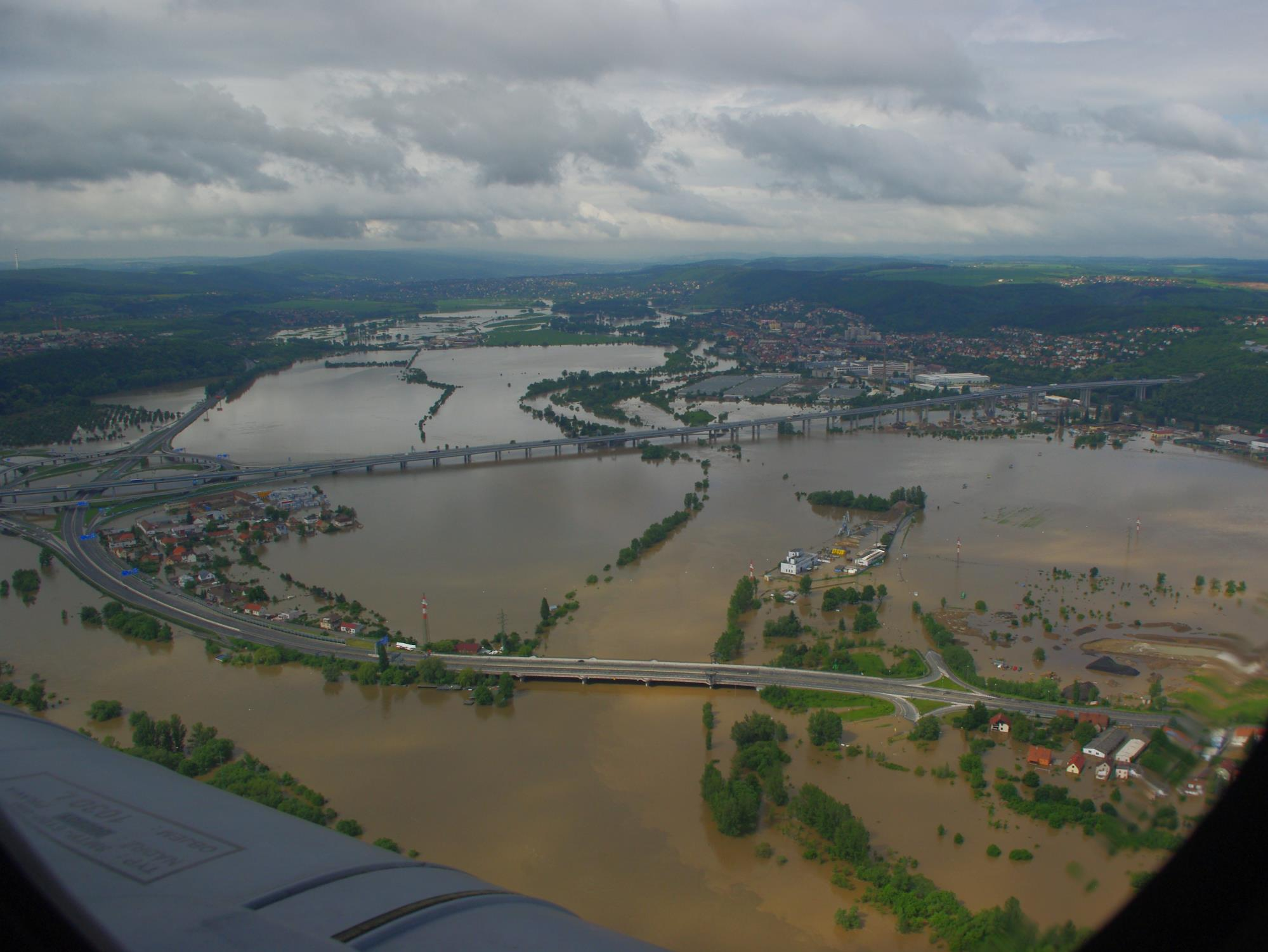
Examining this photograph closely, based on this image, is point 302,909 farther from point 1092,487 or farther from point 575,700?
point 1092,487

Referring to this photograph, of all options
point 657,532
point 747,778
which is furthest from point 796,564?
point 747,778

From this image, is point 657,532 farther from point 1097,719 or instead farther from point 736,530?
point 1097,719

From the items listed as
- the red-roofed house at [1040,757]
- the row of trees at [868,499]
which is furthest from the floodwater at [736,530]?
the red-roofed house at [1040,757]

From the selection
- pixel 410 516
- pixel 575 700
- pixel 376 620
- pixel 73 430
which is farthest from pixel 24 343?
pixel 575 700

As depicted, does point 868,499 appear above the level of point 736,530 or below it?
above

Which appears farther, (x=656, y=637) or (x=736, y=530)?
(x=736, y=530)

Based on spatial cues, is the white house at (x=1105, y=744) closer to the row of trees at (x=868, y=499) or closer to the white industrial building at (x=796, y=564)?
the white industrial building at (x=796, y=564)
